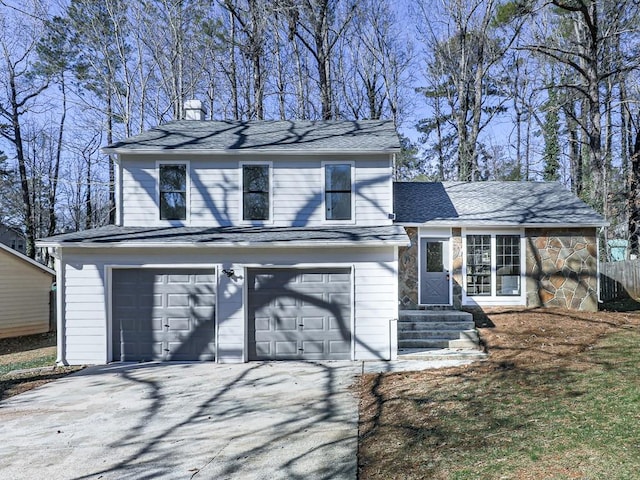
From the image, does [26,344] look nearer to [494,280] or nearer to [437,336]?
[437,336]

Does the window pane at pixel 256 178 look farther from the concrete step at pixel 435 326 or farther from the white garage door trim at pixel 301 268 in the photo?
the concrete step at pixel 435 326

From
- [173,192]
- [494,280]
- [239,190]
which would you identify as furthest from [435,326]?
[173,192]

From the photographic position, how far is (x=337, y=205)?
1139 centimetres

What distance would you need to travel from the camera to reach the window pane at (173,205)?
37.4ft

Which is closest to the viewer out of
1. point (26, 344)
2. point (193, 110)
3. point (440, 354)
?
point (440, 354)

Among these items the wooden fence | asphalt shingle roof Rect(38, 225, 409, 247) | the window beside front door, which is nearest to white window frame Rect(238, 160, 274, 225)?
asphalt shingle roof Rect(38, 225, 409, 247)

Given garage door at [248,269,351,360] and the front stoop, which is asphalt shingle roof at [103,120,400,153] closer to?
garage door at [248,269,351,360]

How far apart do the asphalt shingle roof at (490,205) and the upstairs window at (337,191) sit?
2.02 m

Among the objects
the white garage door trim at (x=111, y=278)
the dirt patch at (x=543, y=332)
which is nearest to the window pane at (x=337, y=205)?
the white garage door trim at (x=111, y=278)

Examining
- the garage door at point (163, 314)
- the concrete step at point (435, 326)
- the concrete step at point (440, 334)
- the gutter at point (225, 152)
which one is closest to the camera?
the garage door at point (163, 314)

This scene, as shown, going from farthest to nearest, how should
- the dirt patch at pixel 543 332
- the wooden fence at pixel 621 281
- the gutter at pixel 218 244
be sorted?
the wooden fence at pixel 621 281 < the gutter at pixel 218 244 < the dirt patch at pixel 543 332

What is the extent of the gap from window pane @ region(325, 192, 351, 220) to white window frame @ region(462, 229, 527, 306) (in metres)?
3.70

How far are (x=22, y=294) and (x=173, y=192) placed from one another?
912cm

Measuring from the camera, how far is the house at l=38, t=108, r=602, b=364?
10.0m
